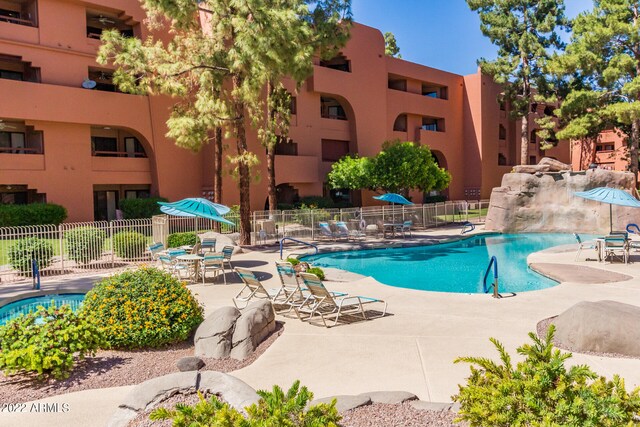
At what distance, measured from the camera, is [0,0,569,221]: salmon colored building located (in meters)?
25.2

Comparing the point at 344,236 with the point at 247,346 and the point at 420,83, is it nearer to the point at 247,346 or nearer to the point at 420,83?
the point at 247,346

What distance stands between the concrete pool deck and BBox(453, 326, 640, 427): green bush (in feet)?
6.23

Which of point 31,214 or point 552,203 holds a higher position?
point 31,214

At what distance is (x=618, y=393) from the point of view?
12.4 feet

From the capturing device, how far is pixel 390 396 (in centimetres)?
547

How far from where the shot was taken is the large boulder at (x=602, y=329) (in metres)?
7.27

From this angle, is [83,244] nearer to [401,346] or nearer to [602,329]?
[401,346]

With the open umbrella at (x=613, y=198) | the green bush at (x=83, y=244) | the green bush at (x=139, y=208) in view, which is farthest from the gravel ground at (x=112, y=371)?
the green bush at (x=139, y=208)

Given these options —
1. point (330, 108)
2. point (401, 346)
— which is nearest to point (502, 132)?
point (330, 108)

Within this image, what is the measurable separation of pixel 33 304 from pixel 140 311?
497 centimetres

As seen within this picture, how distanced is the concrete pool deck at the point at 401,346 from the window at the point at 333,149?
978 inches

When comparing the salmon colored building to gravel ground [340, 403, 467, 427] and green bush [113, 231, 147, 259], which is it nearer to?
green bush [113, 231, 147, 259]

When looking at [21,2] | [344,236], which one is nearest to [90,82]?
[21,2]

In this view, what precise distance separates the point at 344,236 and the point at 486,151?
79.6 ft
